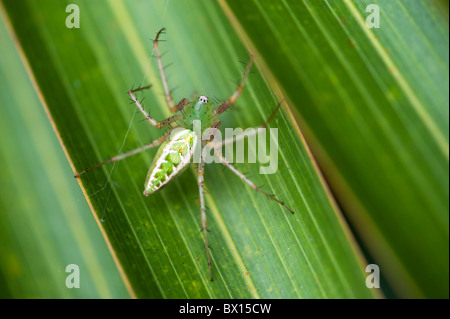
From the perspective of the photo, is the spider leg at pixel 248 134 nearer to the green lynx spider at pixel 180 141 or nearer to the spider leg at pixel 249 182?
the green lynx spider at pixel 180 141

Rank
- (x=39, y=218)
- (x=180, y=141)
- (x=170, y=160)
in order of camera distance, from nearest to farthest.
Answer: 1. (x=170, y=160)
2. (x=180, y=141)
3. (x=39, y=218)

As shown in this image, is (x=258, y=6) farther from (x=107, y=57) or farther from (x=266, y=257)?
(x=266, y=257)

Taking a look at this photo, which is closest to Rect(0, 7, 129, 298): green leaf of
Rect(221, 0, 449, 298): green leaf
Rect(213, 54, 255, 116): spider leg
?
Rect(213, 54, 255, 116): spider leg

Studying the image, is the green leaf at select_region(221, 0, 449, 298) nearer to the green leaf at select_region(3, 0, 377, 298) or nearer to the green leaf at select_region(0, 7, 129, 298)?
the green leaf at select_region(3, 0, 377, 298)

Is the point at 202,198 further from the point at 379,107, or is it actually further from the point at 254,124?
the point at 379,107

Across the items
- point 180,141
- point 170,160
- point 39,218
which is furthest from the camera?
point 39,218

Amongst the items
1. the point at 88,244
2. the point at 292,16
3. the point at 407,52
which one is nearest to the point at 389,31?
the point at 407,52

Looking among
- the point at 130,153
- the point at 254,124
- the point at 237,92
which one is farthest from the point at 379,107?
the point at 130,153

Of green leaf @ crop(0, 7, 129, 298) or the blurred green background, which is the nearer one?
the blurred green background
